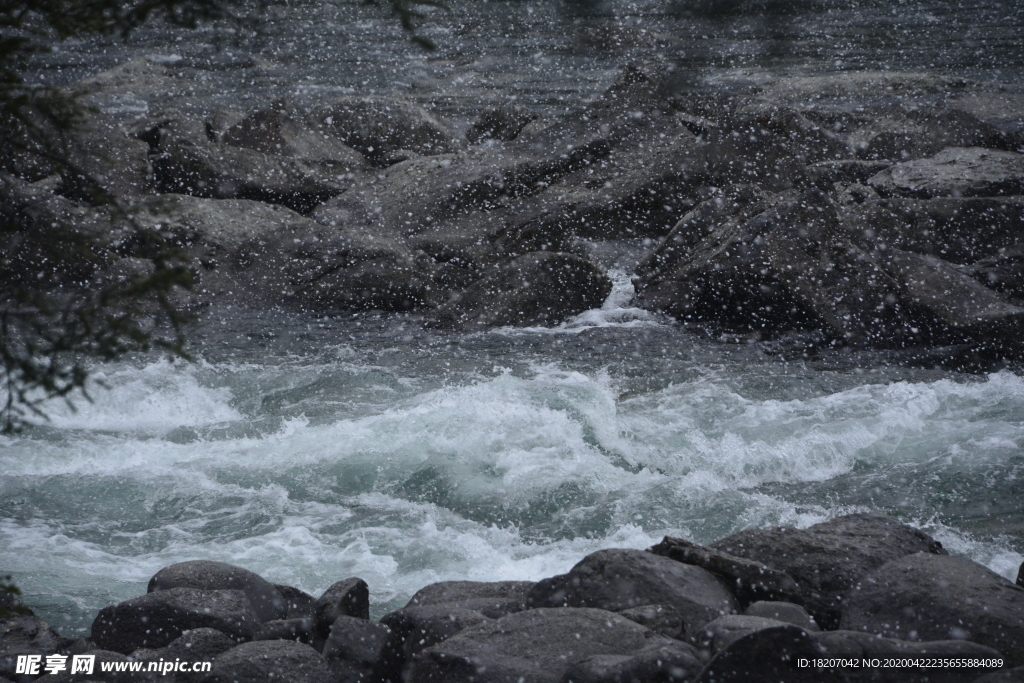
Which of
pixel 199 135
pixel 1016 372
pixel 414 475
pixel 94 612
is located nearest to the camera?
pixel 94 612

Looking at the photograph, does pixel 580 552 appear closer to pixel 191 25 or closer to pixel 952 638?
pixel 952 638

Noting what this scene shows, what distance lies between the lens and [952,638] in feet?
11.8

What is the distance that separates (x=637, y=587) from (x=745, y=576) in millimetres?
508

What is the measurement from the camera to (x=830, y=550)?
14.4ft

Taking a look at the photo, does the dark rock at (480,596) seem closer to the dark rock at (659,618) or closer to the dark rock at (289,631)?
the dark rock at (289,631)

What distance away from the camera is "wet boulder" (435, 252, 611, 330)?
8750 mm

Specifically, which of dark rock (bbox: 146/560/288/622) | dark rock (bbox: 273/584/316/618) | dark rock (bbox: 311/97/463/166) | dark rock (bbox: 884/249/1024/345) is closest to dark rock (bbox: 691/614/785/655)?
dark rock (bbox: 273/584/316/618)

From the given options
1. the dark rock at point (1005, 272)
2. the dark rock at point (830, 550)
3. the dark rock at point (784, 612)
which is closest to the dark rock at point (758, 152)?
the dark rock at point (1005, 272)

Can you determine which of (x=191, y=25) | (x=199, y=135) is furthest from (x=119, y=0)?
(x=199, y=135)

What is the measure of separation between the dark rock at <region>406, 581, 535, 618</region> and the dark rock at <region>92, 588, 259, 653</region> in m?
0.76

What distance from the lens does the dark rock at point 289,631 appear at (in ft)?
13.3

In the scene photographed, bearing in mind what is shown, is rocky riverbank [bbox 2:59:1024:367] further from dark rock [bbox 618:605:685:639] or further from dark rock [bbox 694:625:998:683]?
dark rock [bbox 694:625:998:683]

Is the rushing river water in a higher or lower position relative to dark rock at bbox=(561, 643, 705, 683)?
lower

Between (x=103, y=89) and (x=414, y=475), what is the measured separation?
12.6 metres
